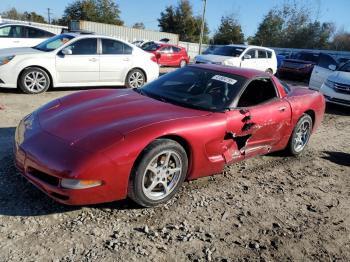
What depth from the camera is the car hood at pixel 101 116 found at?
3361mm

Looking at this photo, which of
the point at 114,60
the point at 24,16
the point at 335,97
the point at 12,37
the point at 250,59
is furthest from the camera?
the point at 24,16

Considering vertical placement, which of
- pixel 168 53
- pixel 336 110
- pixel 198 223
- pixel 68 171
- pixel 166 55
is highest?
pixel 68 171

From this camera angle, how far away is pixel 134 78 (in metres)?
10.3

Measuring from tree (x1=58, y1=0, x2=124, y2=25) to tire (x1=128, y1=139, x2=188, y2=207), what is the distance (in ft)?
193

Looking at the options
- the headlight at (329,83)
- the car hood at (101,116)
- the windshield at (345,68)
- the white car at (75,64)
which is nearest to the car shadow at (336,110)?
the headlight at (329,83)

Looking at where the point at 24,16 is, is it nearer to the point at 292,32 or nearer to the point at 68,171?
the point at 292,32

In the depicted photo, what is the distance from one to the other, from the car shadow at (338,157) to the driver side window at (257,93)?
5.36 ft

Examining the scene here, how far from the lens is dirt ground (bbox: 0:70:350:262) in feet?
9.77

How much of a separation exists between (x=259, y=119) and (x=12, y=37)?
1067 cm

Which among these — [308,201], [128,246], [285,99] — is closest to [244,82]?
[285,99]

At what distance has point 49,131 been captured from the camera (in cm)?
353

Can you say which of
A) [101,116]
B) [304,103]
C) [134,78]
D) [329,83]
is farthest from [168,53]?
[101,116]

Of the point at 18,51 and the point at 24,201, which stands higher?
the point at 18,51

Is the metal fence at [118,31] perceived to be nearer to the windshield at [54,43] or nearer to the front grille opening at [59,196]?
the windshield at [54,43]
